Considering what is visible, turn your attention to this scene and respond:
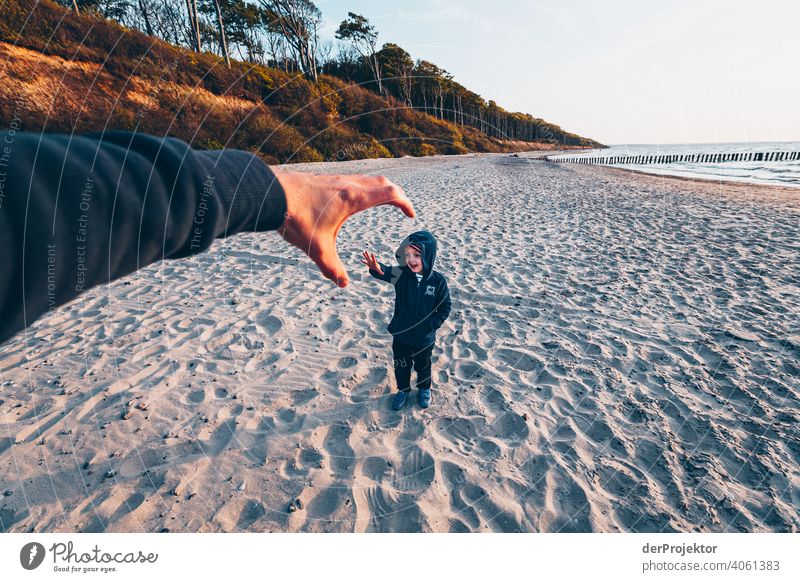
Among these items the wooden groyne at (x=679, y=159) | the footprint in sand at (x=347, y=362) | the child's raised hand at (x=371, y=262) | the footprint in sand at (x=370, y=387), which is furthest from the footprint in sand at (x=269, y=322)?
the wooden groyne at (x=679, y=159)

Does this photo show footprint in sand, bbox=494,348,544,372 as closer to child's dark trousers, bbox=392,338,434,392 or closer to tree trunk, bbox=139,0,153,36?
child's dark trousers, bbox=392,338,434,392

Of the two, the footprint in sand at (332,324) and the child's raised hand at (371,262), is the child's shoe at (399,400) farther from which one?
the footprint in sand at (332,324)

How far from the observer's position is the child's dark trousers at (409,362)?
329cm

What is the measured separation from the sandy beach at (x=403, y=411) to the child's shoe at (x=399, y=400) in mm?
78

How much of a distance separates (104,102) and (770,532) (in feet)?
94.5

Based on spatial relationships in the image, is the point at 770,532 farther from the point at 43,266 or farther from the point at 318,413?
the point at 43,266

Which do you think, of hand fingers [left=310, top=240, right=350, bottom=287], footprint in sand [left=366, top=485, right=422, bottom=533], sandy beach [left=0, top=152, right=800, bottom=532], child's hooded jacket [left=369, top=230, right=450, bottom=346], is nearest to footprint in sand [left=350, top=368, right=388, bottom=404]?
sandy beach [left=0, top=152, right=800, bottom=532]

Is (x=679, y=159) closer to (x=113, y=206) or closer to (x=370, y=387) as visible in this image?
(x=370, y=387)

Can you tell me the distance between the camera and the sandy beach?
97.3 inches

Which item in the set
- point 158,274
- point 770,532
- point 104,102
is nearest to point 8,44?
point 104,102

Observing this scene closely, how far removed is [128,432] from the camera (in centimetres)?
300

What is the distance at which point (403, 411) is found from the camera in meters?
3.39

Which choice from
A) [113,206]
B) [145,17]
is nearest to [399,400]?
[113,206]

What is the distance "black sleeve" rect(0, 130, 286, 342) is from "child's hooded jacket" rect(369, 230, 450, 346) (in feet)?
6.90
